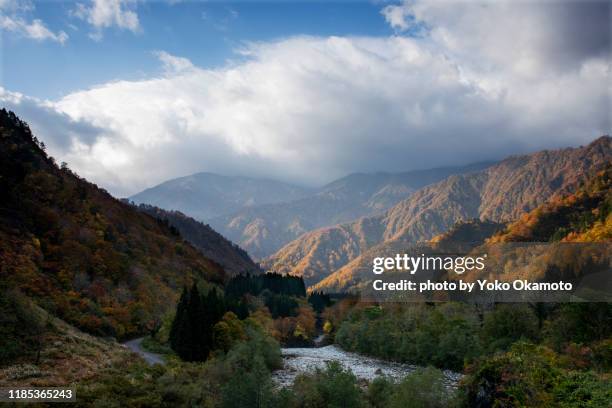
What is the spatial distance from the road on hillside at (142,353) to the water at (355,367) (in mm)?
15115

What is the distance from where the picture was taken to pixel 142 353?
64.6m

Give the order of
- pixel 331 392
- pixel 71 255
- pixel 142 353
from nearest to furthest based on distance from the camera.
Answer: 1. pixel 331 392
2. pixel 142 353
3. pixel 71 255

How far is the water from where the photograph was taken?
203ft

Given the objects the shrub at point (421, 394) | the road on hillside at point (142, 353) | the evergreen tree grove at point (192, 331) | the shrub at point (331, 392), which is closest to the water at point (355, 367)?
the evergreen tree grove at point (192, 331)

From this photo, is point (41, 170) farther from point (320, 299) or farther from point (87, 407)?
point (320, 299)

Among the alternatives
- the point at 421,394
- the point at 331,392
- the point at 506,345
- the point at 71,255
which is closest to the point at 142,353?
the point at 71,255

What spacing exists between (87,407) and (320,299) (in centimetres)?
13621

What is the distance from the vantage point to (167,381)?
4097 centimetres

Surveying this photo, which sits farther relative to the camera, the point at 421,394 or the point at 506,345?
the point at 506,345

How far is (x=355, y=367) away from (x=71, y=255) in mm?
51467

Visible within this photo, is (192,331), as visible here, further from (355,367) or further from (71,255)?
(71,255)

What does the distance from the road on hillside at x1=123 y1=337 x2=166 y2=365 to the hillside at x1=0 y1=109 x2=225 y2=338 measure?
2126 mm

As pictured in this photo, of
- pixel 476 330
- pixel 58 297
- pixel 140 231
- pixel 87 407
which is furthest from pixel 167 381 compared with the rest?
pixel 140 231

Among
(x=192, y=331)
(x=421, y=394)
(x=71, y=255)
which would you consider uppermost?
(x=71, y=255)
